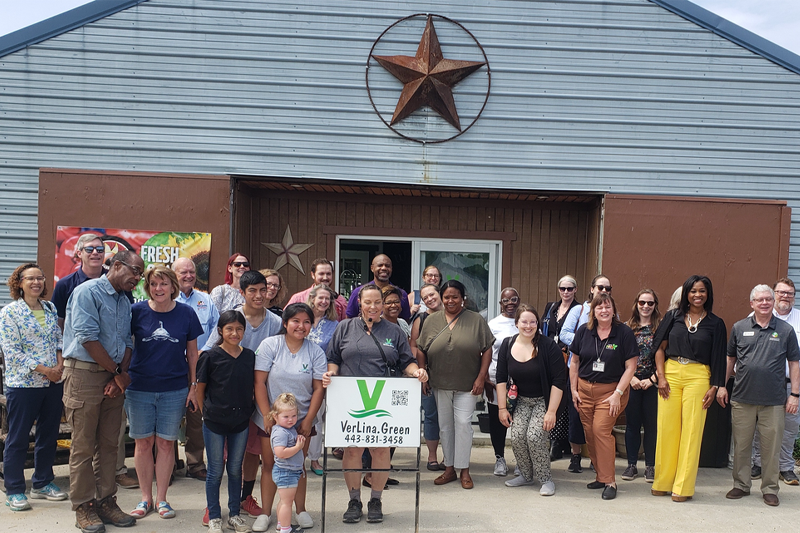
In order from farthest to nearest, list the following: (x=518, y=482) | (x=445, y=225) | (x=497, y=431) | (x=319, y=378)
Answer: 1. (x=445, y=225)
2. (x=497, y=431)
3. (x=518, y=482)
4. (x=319, y=378)

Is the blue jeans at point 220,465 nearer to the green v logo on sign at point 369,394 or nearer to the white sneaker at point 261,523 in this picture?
the white sneaker at point 261,523

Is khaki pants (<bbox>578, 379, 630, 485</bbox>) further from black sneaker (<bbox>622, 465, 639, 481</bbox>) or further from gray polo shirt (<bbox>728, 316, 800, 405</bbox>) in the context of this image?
gray polo shirt (<bbox>728, 316, 800, 405</bbox>)

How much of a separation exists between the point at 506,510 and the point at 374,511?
1057 millimetres

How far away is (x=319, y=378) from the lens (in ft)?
15.7

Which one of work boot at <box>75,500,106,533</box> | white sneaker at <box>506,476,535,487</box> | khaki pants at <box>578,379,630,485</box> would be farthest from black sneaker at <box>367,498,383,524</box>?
khaki pants at <box>578,379,630,485</box>

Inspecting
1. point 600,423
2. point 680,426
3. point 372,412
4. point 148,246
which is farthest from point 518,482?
point 148,246

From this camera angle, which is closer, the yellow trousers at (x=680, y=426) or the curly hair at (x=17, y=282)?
the curly hair at (x=17, y=282)

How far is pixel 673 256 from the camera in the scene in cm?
776

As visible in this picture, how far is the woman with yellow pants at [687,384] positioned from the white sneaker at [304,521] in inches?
117

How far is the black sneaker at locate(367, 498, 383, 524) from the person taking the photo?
5005mm

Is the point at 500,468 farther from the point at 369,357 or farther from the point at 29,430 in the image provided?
the point at 29,430

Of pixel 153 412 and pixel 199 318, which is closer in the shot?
pixel 153 412

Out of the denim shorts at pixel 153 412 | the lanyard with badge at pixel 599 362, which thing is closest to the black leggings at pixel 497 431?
the lanyard with badge at pixel 599 362

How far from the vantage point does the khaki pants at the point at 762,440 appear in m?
5.65
